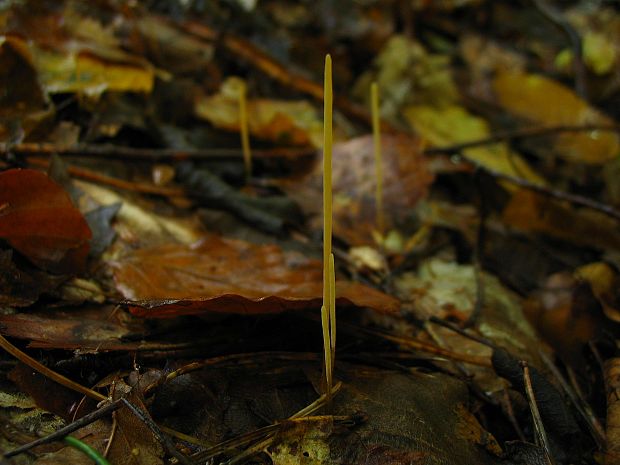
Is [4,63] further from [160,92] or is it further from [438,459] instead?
[438,459]

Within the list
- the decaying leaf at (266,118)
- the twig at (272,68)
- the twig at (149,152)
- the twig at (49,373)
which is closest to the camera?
the twig at (49,373)

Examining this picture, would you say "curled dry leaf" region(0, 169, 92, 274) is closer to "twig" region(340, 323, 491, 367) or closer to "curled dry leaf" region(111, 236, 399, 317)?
"curled dry leaf" region(111, 236, 399, 317)

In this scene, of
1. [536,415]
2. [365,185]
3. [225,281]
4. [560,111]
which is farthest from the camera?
[560,111]

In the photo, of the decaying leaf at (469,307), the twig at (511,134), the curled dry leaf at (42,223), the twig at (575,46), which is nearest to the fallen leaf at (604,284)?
the decaying leaf at (469,307)

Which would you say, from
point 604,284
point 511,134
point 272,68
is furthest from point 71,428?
point 511,134

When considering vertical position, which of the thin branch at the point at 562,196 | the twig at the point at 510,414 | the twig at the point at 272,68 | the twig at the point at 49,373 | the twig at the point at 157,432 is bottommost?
the twig at the point at 510,414

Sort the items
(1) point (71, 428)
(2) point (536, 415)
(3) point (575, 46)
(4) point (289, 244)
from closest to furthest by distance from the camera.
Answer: (1) point (71, 428), (2) point (536, 415), (4) point (289, 244), (3) point (575, 46)

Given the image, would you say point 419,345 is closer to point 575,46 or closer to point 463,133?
point 463,133

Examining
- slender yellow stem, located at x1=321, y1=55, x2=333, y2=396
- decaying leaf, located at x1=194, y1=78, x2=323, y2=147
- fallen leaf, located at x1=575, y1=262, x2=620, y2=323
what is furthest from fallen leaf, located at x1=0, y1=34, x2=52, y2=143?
fallen leaf, located at x1=575, y1=262, x2=620, y2=323

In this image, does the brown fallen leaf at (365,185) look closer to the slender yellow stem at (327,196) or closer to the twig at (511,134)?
the twig at (511,134)
